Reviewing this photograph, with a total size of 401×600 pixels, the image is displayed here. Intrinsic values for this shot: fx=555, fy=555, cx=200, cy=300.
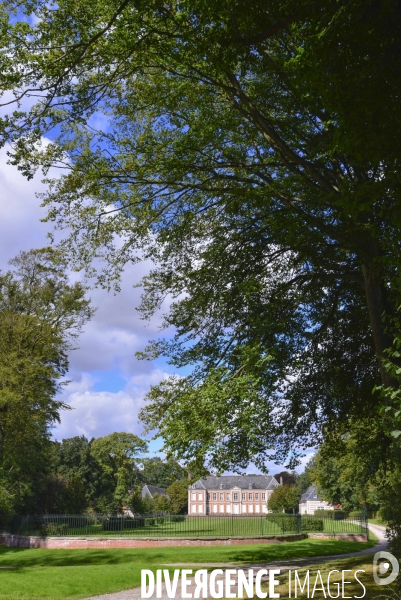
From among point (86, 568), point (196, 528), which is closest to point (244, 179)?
point (86, 568)

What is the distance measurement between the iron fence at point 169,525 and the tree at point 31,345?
536 cm

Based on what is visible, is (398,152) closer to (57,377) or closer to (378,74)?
(378,74)

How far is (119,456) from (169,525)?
24194mm

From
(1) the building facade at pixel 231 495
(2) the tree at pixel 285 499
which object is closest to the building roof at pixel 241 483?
(1) the building facade at pixel 231 495

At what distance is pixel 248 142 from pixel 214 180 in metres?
1.18

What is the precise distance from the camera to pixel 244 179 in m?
12.5

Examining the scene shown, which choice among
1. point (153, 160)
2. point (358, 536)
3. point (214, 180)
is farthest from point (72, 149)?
point (358, 536)

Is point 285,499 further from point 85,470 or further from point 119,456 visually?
point 85,470

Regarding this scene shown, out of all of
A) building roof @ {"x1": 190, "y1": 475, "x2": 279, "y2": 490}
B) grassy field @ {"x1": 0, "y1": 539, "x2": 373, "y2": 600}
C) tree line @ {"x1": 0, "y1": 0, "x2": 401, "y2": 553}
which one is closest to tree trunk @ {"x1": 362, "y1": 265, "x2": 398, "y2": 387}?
tree line @ {"x1": 0, "y1": 0, "x2": 401, "y2": 553}

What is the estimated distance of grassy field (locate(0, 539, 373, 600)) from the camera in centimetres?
1330

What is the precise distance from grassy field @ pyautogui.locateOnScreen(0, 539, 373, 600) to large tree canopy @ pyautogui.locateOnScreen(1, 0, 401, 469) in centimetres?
461

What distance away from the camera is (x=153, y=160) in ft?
Answer: 38.7

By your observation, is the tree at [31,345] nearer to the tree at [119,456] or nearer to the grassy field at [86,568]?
the grassy field at [86,568]

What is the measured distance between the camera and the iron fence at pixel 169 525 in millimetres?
31703
